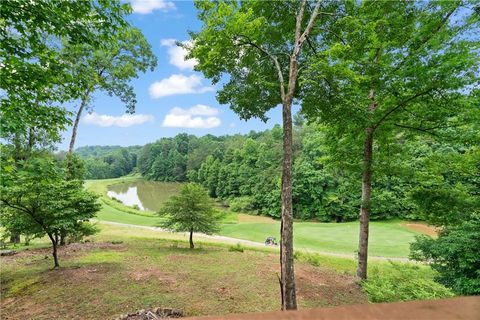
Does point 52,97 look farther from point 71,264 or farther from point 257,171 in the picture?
point 257,171

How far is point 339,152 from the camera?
10.8 meters

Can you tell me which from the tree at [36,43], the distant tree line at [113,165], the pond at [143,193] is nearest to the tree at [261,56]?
the tree at [36,43]

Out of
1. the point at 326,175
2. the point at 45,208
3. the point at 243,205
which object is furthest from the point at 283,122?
the point at 243,205

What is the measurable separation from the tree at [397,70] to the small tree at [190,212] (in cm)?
933

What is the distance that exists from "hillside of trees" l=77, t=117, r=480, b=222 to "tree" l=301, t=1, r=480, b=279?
129 cm

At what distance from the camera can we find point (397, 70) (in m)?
7.83

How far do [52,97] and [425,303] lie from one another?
650 cm

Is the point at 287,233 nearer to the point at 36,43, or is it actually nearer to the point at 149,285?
the point at 149,285

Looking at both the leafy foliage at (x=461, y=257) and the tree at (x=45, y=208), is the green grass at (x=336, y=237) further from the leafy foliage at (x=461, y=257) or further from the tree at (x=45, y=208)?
the tree at (x=45, y=208)

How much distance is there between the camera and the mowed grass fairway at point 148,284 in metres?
7.51

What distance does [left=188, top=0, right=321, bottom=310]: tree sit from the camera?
6.14m

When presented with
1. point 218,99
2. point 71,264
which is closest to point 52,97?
point 218,99

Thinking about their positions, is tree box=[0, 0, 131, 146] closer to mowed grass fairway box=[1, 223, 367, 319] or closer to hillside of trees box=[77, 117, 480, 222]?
mowed grass fairway box=[1, 223, 367, 319]

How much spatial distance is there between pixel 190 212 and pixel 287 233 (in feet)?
33.4
